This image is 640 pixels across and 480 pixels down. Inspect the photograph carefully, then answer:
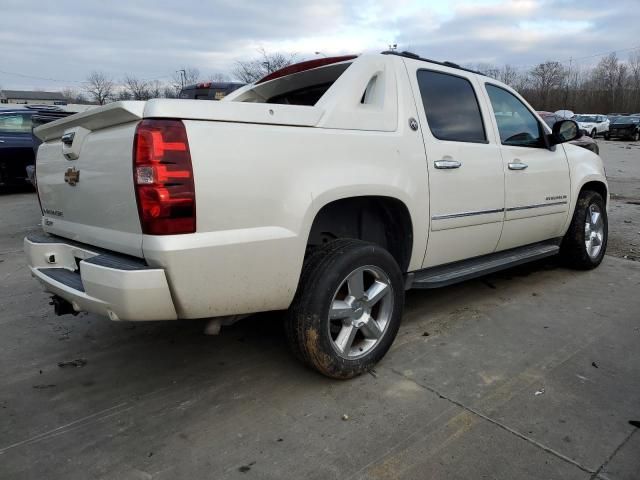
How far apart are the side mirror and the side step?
37.3 inches

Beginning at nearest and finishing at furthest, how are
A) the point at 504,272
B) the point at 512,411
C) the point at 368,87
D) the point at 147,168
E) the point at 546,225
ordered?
the point at 147,168, the point at 512,411, the point at 368,87, the point at 546,225, the point at 504,272

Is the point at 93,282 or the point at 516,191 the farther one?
the point at 516,191

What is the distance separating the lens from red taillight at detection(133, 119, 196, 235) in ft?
7.12

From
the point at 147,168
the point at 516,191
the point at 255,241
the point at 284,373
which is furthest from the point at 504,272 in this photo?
the point at 147,168

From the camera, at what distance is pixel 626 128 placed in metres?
31.6

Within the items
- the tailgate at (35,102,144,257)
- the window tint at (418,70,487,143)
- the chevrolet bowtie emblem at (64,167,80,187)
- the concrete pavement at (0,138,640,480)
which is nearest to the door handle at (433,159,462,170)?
the window tint at (418,70,487,143)

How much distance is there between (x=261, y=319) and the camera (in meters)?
3.97

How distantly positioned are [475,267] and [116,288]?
2582 mm

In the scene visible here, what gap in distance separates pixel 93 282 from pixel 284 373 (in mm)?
1274

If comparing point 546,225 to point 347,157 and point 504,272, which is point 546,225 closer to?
point 504,272

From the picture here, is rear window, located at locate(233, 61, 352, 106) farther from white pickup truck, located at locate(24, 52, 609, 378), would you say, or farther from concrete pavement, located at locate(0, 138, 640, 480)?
concrete pavement, located at locate(0, 138, 640, 480)

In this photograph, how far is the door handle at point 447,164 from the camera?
10.7 ft

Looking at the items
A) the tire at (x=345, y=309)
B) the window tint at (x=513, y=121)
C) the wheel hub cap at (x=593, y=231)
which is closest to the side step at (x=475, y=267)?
the tire at (x=345, y=309)

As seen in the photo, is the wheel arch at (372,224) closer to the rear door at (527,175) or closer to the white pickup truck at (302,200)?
the white pickup truck at (302,200)
